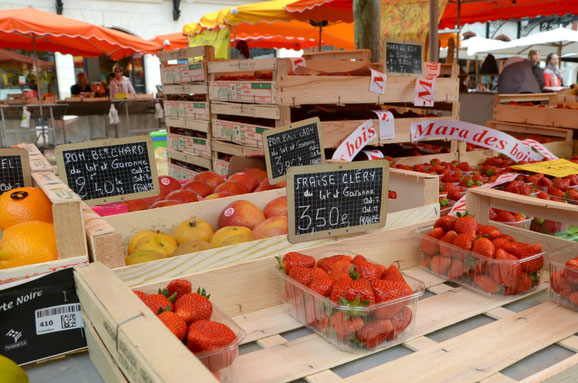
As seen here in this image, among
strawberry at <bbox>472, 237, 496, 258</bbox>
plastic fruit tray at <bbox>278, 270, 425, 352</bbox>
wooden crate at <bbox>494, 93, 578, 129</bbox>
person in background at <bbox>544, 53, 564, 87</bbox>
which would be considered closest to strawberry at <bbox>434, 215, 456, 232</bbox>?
strawberry at <bbox>472, 237, 496, 258</bbox>

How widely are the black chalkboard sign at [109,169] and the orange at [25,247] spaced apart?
482mm

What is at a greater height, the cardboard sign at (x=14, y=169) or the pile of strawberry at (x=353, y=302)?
the cardboard sign at (x=14, y=169)

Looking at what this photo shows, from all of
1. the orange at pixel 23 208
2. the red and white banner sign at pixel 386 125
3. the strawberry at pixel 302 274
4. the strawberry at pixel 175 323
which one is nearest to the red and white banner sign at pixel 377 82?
the red and white banner sign at pixel 386 125

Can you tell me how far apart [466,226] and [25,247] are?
1.26 m

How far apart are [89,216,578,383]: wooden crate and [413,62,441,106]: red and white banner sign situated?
2098 mm

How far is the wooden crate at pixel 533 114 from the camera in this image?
13.7 feet

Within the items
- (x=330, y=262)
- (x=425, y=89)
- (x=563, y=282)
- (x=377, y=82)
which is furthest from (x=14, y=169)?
(x=425, y=89)

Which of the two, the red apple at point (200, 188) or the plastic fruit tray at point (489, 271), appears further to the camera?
the red apple at point (200, 188)

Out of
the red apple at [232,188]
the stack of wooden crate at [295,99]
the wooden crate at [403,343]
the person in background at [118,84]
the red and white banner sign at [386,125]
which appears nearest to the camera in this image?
the wooden crate at [403,343]

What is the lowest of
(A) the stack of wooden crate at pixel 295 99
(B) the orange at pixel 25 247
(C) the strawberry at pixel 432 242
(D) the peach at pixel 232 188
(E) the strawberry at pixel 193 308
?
(C) the strawberry at pixel 432 242

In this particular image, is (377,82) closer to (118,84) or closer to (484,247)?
(484,247)

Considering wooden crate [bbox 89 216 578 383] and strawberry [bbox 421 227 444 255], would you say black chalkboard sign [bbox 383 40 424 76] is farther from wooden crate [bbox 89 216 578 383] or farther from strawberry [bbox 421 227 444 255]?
wooden crate [bbox 89 216 578 383]

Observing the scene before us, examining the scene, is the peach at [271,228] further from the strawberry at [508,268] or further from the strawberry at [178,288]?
the strawberry at [508,268]

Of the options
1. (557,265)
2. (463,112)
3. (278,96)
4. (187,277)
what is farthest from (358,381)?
(463,112)
